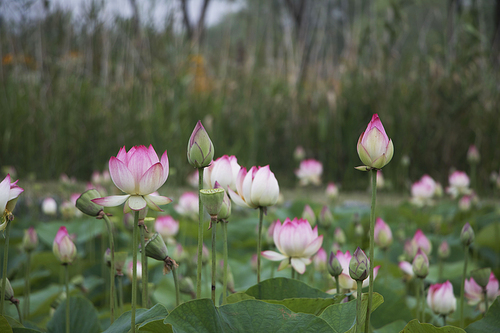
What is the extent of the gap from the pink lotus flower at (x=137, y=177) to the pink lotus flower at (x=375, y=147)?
0.67 ft

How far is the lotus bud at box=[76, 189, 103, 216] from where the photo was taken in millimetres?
462

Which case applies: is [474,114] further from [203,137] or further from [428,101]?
[203,137]

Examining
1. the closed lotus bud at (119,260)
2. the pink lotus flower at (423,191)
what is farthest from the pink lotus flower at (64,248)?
the pink lotus flower at (423,191)

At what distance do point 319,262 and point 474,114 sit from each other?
2.33 metres

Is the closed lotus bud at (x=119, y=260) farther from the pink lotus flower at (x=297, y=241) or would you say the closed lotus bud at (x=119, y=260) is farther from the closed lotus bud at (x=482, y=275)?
the closed lotus bud at (x=482, y=275)

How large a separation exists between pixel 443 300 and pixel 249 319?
1.16 ft

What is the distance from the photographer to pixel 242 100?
3.04 meters

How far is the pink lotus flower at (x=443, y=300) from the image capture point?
1.98ft

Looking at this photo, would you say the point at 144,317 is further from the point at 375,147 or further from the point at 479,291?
the point at 479,291

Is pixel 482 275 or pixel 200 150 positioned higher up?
pixel 200 150

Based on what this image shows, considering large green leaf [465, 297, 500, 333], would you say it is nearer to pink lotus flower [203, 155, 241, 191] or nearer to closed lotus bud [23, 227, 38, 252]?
pink lotus flower [203, 155, 241, 191]

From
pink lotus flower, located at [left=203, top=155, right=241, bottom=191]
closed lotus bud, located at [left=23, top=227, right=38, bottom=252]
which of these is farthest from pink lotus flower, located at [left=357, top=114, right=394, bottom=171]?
closed lotus bud, located at [left=23, top=227, right=38, bottom=252]

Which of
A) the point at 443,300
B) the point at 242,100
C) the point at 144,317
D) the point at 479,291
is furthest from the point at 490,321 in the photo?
the point at 242,100

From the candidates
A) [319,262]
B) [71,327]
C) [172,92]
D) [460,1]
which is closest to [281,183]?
[172,92]
